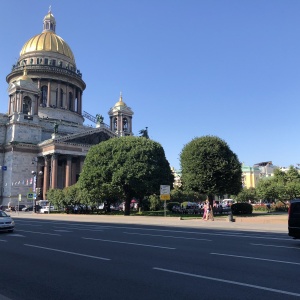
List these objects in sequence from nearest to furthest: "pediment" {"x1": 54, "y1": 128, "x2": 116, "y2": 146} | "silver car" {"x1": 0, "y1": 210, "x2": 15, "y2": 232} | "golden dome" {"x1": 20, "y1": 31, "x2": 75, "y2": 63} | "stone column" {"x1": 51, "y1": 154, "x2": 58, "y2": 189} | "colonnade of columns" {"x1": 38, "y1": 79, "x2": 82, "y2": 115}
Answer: "silver car" {"x1": 0, "y1": 210, "x2": 15, "y2": 232} → "stone column" {"x1": 51, "y1": 154, "x2": 58, "y2": 189} → "pediment" {"x1": 54, "y1": 128, "x2": 116, "y2": 146} → "colonnade of columns" {"x1": 38, "y1": 79, "x2": 82, "y2": 115} → "golden dome" {"x1": 20, "y1": 31, "x2": 75, "y2": 63}

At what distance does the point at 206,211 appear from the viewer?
1368 inches

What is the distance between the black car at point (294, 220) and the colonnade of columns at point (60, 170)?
6015 centimetres

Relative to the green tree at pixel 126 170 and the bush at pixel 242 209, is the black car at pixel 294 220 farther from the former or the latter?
the green tree at pixel 126 170

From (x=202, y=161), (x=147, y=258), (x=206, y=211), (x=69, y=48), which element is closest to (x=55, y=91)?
(x=69, y=48)

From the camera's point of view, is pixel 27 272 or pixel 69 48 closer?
pixel 27 272

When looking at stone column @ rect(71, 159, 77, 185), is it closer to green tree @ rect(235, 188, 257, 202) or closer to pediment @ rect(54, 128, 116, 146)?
pediment @ rect(54, 128, 116, 146)

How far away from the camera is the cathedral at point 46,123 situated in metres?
74.3

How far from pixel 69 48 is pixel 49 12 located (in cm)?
1466

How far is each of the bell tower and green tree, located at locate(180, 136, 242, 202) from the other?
50515 mm

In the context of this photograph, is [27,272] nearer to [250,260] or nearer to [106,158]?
[250,260]

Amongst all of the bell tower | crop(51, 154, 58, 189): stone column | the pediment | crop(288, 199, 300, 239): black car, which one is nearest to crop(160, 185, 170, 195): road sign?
crop(288, 199, 300, 239): black car

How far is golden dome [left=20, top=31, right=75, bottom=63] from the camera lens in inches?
3578

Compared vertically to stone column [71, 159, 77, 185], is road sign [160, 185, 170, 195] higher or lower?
lower

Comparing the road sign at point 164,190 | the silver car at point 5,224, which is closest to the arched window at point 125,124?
the road sign at point 164,190
